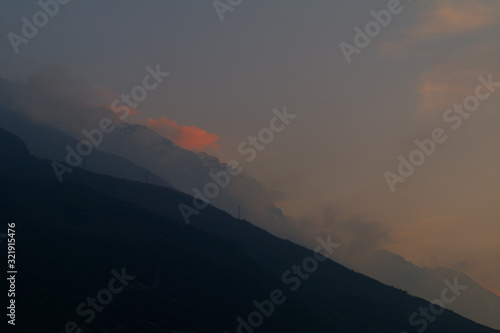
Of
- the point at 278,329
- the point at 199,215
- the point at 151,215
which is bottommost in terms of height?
the point at 278,329

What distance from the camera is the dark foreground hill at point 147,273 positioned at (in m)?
56.7

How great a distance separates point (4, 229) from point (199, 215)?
5557 cm

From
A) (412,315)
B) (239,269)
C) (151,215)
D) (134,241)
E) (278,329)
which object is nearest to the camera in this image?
(278,329)

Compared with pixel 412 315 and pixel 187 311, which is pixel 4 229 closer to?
pixel 187 311

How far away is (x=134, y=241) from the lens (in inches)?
3120

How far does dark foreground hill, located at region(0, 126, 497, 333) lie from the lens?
56.7 meters

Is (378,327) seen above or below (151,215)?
below

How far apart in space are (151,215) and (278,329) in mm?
36602

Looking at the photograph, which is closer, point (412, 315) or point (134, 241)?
point (134, 241)

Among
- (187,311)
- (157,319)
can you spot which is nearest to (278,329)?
(187,311)

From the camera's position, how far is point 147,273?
70062 mm

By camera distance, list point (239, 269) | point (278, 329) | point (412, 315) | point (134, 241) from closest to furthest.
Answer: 1. point (278, 329)
2. point (134, 241)
3. point (239, 269)
4. point (412, 315)

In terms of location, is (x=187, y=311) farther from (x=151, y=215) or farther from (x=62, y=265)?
(x=151, y=215)

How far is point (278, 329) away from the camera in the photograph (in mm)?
70312
